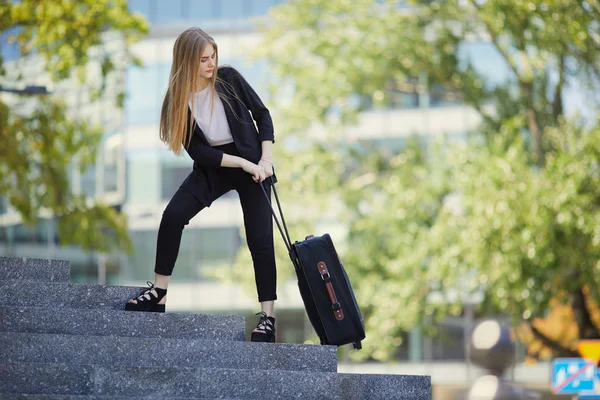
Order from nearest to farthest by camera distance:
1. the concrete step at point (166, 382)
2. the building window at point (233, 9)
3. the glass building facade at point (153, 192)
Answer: the concrete step at point (166, 382) → the glass building facade at point (153, 192) → the building window at point (233, 9)

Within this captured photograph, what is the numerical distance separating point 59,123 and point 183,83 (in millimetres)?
11311

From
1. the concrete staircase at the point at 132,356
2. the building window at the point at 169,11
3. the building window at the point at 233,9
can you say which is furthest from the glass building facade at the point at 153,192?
the concrete staircase at the point at 132,356

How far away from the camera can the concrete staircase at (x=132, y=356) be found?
18.0 feet

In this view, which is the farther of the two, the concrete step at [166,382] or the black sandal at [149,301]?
the black sandal at [149,301]

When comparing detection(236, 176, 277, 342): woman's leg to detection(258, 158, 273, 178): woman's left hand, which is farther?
detection(236, 176, 277, 342): woman's leg

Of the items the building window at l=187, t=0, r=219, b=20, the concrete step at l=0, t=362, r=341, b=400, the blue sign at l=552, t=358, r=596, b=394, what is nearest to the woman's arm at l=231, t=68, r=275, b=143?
the concrete step at l=0, t=362, r=341, b=400

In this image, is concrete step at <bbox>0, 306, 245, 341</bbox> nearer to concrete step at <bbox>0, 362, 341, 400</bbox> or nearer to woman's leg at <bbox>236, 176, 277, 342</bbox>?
woman's leg at <bbox>236, 176, 277, 342</bbox>

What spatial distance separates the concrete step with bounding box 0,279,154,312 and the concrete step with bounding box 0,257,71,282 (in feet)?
0.87

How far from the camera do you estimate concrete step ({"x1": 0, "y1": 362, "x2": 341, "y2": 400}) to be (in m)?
5.45

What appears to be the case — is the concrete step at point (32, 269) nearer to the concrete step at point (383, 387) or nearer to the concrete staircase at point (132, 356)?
the concrete staircase at point (132, 356)

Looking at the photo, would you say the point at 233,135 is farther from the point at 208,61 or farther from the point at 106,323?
the point at 106,323

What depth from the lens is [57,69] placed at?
16.9 m

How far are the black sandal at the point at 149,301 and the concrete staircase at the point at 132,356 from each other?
0.47 ft

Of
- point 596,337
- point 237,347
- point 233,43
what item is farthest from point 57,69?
point 233,43
